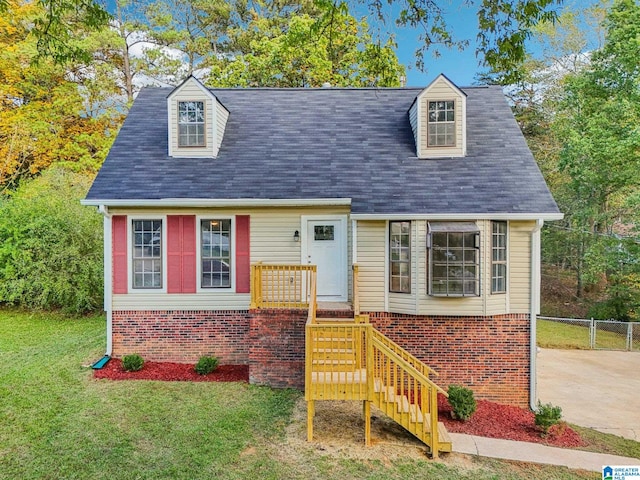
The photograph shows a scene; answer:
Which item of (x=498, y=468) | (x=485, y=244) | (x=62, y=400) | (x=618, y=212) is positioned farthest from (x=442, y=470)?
(x=618, y=212)

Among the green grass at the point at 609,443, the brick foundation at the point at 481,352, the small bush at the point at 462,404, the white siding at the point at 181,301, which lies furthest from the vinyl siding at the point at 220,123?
the green grass at the point at 609,443

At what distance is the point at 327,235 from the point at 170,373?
175 inches

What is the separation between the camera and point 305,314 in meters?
7.37

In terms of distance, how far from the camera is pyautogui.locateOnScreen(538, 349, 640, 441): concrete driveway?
7.14 meters

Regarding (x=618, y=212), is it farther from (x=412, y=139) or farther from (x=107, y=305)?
(x=107, y=305)

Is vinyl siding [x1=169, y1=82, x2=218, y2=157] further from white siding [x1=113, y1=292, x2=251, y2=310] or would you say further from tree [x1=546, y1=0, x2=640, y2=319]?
tree [x1=546, y1=0, x2=640, y2=319]

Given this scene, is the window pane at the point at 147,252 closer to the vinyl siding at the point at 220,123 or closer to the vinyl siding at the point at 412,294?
the vinyl siding at the point at 220,123

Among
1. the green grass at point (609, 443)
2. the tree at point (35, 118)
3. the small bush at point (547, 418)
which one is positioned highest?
the tree at point (35, 118)

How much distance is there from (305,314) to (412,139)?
531 centimetres

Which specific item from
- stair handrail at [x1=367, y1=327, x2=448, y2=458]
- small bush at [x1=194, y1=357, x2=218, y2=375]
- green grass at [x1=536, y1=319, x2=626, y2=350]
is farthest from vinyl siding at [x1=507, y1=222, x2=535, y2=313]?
small bush at [x1=194, y1=357, x2=218, y2=375]

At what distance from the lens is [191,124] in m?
9.20

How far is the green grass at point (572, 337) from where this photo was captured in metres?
12.6

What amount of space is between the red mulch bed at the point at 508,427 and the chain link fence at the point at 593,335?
22.4 ft

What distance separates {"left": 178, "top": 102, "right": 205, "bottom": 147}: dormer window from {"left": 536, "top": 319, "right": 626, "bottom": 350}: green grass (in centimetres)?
1255
